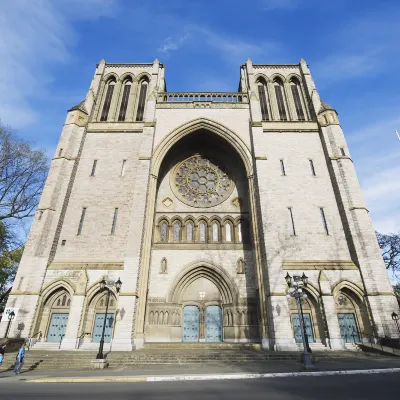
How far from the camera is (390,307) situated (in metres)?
13.2

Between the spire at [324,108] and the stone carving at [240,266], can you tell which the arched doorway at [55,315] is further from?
the spire at [324,108]

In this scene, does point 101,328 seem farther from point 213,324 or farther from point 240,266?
point 240,266

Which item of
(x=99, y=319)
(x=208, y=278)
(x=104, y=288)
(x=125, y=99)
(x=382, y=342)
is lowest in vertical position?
(x=382, y=342)

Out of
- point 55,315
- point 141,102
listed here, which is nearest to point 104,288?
point 55,315

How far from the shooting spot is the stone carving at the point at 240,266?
55.3 feet

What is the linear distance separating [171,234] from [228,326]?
711cm

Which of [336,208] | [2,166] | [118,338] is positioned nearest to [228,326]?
[118,338]

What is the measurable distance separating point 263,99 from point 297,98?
3.12 m

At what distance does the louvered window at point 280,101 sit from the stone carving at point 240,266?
1303 centimetres

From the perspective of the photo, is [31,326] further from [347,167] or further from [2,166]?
[347,167]

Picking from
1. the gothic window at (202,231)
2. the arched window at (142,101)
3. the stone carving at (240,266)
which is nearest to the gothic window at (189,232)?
the gothic window at (202,231)

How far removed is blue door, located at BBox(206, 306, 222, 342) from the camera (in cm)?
1591

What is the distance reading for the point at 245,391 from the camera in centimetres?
569

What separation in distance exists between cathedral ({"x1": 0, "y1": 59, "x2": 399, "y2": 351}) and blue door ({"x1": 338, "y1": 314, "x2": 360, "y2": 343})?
0.27 feet
